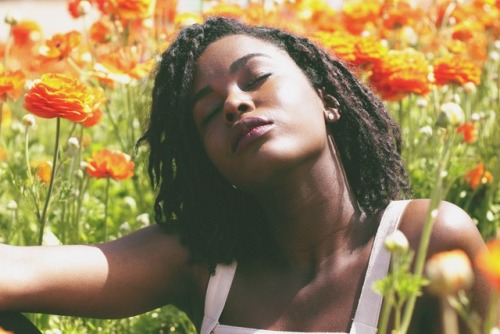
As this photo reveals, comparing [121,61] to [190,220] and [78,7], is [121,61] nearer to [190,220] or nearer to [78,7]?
[78,7]

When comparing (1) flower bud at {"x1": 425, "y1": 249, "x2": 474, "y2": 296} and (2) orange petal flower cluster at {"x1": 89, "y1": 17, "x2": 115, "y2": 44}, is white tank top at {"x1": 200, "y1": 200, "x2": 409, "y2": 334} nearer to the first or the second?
(1) flower bud at {"x1": 425, "y1": 249, "x2": 474, "y2": 296}

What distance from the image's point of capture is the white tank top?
7.38 feet

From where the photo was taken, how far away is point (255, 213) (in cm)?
254

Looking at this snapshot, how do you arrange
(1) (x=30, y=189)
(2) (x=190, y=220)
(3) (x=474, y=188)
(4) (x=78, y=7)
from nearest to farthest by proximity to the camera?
1. (2) (x=190, y=220)
2. (1) (x=30, y=189)
3. (3) (x=474, y=188)
4. (4) (x=78, y=7)

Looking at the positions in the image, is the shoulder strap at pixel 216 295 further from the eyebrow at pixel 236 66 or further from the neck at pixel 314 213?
the eyebrow at pixel 236 66

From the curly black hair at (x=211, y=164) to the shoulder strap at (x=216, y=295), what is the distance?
3 cm

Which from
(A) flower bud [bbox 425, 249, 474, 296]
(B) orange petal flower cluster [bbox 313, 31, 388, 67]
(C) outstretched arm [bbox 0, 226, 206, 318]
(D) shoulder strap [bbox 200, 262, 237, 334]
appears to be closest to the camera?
(A) flower bud [bbox 425, 249, 474, 296]

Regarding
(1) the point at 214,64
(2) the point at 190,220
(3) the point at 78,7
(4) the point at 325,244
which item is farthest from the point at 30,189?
(3) the point at 78,7

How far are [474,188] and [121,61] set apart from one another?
43.3 inches

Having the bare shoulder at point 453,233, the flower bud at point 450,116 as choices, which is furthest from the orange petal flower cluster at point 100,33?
the flower bud at point 450,116

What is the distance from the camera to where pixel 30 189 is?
272cm

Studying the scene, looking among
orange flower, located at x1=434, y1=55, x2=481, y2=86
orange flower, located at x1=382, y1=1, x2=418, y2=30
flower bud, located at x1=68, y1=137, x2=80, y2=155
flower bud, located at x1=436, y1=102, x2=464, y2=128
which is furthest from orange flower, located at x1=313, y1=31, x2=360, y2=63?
flower bud, located at x1=436, y1=102, x2=464, y2=128

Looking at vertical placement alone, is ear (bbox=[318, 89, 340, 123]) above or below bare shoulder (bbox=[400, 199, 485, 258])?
above

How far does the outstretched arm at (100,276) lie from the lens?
90.1 inches
